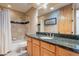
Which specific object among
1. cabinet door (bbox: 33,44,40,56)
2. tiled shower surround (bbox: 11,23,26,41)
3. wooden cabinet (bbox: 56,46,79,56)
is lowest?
cabinet door (bbox: 33,44,40,56)

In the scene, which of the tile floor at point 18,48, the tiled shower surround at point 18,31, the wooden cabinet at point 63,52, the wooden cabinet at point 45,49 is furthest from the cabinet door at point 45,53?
the tiled shower surround at point 18,31

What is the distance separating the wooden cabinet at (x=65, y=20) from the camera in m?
1.94

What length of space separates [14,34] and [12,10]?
0.42 m

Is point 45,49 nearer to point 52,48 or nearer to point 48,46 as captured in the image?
point 48,46

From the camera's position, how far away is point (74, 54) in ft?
4.60

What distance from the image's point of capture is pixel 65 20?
6.57ft

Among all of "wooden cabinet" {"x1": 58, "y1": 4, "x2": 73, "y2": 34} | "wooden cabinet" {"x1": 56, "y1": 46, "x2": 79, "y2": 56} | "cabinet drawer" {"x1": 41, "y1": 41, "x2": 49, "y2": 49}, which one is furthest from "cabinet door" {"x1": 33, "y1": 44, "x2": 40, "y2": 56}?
"wooden cabinet" {"x1": 58, "y1": 4, "x2": 73, "y2": 34}

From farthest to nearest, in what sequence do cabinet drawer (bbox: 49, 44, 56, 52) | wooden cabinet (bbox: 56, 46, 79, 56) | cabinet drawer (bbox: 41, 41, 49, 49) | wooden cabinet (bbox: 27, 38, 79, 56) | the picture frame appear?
the picture frame < cabinet drawer (bbox: 41, 41, 49, 49) < cabinet drawer (bbox: 49, 44, 56, 52) < wooden cabinet (bbox: 27, 38, 79, 56) < wooden cabinet (bbox: 56, 46, 79, 56)

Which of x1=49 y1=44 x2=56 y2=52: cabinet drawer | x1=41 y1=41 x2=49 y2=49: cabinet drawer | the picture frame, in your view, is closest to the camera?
x1=49 y1=44 x2=56 y2=52: cabinet drawer

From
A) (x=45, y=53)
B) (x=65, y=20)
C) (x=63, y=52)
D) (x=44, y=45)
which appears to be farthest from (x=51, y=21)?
(x=63, y=52)

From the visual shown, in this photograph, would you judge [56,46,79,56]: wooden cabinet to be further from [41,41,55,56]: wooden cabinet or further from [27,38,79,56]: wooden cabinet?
[41,41,55,56]: wooden cabinet

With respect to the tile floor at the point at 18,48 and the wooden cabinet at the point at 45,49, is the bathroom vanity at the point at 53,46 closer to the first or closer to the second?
the wooden cabinet at the point at 45,49

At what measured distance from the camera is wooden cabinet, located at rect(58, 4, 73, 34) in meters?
1.94

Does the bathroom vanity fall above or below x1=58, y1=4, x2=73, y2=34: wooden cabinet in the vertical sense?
below
